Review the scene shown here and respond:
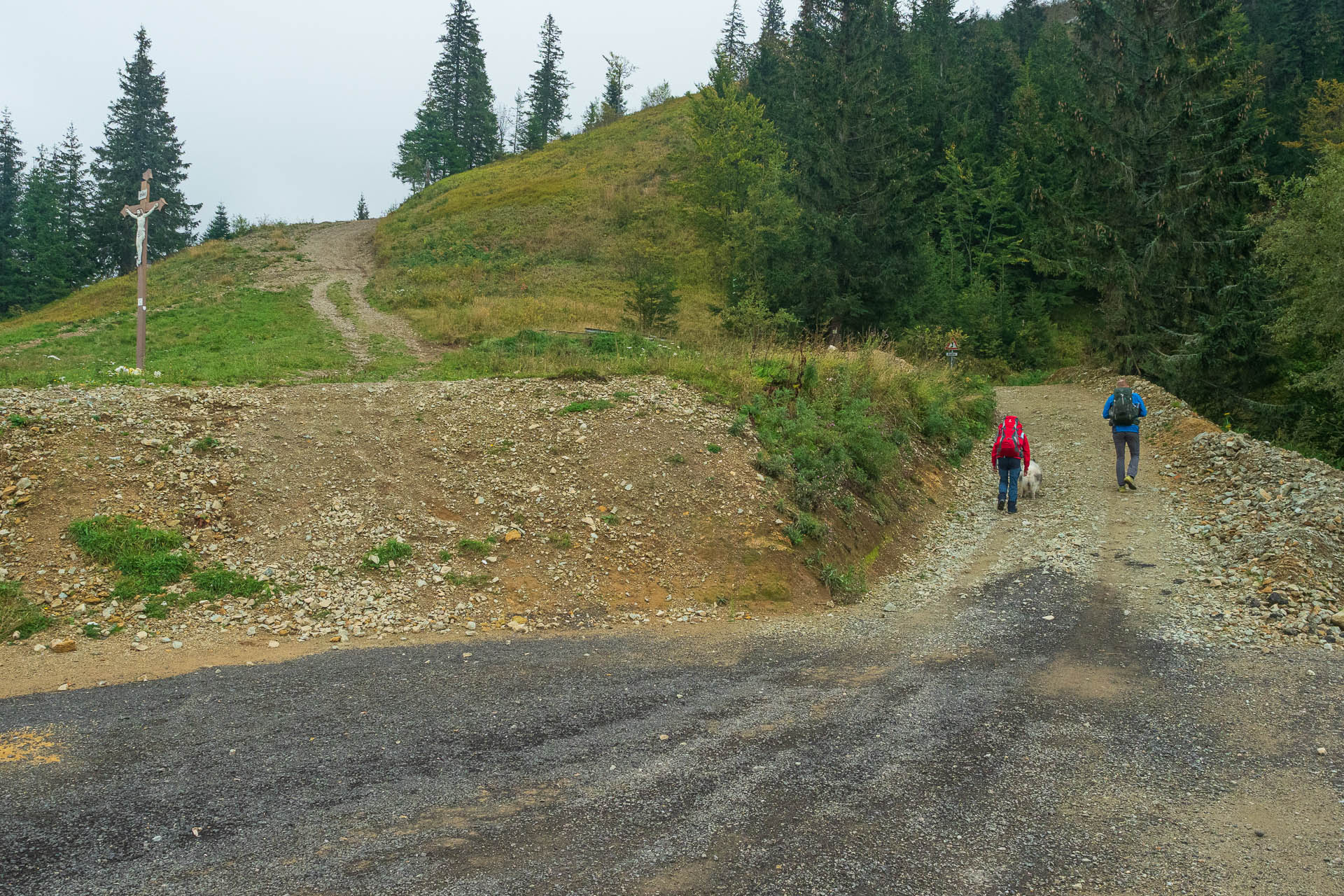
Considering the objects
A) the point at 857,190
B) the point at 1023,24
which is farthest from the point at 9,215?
the point at 1023,24

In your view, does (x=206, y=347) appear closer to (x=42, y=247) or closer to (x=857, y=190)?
(x=857, y=190)

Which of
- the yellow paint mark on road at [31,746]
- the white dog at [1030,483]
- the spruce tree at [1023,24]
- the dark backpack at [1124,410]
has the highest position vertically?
the spruce tree at [1023,24]

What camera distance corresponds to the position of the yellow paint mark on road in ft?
16.3

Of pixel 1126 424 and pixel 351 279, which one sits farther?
pixel 351 279

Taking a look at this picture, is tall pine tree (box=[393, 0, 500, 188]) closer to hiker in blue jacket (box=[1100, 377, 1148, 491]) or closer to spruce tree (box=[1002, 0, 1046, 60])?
spruce tree (box=[1002, 0, 1046, 60])

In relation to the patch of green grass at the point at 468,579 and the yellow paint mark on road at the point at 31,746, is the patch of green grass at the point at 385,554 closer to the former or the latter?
the patch of green grass at the point at 468,579

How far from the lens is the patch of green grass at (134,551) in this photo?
7938 millimetres

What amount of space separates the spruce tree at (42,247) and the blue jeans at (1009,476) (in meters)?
62.7

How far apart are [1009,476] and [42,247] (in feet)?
217

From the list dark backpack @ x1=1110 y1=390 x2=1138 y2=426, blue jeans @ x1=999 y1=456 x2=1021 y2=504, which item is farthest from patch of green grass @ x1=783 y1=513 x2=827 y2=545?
dark backpack @ x1=1110 y1=390 x2=1138 y2=426

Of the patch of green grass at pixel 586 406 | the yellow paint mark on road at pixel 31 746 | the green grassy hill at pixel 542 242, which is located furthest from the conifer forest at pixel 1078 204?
the yellow paint mark on road at pixel 31 746

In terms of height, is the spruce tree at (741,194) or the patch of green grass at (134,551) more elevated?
the spruce tree at (741,194)

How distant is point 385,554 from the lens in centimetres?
886

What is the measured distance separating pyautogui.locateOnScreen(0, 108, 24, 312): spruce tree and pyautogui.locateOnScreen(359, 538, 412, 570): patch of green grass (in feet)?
201
